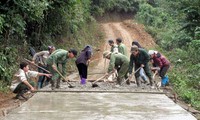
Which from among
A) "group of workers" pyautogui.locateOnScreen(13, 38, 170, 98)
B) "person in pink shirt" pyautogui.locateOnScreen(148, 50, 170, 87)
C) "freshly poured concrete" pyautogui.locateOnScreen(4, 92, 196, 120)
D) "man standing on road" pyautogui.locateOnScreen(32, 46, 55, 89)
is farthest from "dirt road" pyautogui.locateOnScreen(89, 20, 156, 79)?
"freshly poured concrete" pyautogui.locateOnScreen(4, 92, 196, 120)

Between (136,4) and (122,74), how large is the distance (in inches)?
1511

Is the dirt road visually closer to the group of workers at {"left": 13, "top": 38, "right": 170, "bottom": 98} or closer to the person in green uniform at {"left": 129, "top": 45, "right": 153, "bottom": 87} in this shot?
the group of workers at {"left": 13, "top": 38, "right": 170, "bottom": 98}

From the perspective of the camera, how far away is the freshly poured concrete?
7891 mm

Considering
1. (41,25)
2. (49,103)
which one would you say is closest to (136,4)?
(41,25)

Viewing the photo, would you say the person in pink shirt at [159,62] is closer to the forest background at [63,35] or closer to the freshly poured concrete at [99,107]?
the forest background at [63,35]

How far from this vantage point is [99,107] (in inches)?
353

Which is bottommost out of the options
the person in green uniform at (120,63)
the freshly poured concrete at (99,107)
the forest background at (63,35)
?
the freshly poured concrete at (99,107)

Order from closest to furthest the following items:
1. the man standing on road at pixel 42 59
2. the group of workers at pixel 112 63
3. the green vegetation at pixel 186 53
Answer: the group of workers at pixel 112 63
the man standing on road at pixel 42 59
the green vegetation at pixel 186 53

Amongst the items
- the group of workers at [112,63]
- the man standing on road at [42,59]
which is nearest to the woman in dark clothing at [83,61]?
the group of workers at [112,63]

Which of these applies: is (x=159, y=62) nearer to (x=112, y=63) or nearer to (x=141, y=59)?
(x=141, y=59)

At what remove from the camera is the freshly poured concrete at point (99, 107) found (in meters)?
7.89

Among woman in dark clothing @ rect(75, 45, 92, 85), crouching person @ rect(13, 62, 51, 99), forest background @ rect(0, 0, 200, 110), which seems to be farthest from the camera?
forest background @ rect(0, 0, 200, 110)

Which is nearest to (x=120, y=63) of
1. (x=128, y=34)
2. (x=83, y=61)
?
(x=83, y=61)

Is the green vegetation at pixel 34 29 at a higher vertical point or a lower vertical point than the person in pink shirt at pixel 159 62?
higher
